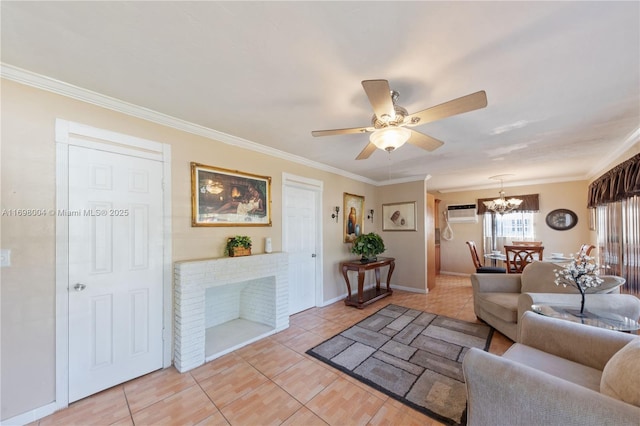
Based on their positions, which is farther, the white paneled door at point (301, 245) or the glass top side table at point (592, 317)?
the white paneled door at point (301, 245)

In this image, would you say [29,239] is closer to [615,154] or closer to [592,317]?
[592,317]

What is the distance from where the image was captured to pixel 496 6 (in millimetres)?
1132

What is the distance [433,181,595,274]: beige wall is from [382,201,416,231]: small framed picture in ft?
7.94

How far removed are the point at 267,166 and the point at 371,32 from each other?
7.25 ft

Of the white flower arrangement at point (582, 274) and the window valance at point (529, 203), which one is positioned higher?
the window valance at point (529, 203)

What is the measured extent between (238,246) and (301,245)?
1279 mm

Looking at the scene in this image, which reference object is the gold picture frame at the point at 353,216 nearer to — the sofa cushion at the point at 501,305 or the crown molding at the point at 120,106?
the crown molding at the point at 120,106

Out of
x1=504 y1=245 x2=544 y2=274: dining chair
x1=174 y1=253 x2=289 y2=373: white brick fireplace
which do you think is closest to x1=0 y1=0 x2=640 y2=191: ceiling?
x1=174 y1=253 x2=289 y2=373: white brick fireplace

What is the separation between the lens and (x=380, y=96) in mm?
1443

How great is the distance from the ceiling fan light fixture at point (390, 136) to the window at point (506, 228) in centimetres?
569

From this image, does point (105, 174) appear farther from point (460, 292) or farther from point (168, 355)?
point (460, 292)

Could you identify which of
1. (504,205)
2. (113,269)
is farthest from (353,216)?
(113,269)

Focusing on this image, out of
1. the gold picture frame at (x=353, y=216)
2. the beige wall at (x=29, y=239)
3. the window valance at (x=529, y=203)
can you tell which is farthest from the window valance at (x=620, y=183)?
the beige wall at (x=29, y=239)

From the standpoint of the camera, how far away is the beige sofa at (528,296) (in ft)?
7.02
